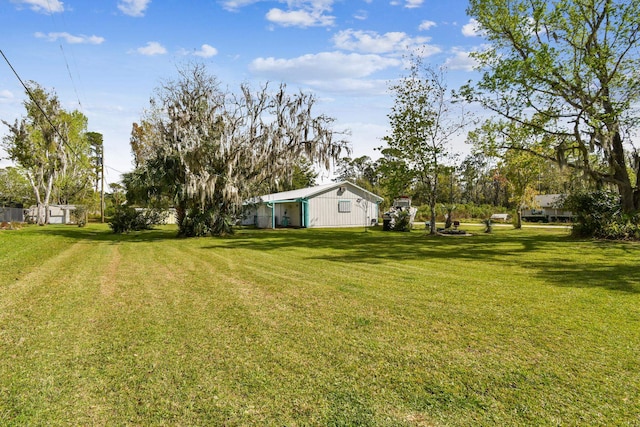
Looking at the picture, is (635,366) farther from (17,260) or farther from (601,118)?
(601,118)

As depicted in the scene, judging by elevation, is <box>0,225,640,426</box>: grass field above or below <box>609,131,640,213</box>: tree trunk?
below

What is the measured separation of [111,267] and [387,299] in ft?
22.0

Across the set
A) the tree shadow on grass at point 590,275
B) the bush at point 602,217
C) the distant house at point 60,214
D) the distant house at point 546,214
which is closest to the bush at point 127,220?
the distant house at point 60,214

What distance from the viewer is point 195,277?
782cm

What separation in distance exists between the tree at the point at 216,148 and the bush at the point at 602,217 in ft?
36.5

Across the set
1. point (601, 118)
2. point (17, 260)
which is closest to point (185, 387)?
point (17, 260)

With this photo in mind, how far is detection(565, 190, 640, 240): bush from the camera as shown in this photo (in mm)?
14578

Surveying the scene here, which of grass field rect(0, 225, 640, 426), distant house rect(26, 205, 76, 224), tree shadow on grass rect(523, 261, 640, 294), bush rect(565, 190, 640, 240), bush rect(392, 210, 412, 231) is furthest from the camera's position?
distant house rect(26, 205, 76, 224)

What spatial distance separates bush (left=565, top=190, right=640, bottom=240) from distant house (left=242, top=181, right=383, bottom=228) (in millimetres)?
15766

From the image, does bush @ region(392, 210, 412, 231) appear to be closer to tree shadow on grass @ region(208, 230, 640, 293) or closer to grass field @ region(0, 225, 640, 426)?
tree shadow on grass @ region(208, 230, 640, 293)

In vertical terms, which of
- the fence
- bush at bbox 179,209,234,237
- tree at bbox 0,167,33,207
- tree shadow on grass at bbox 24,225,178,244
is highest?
tree at bbox 0,167,33,207

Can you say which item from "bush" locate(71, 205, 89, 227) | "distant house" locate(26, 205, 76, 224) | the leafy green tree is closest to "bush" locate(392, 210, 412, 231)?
"bush" locate(71, 205, 89, 227)

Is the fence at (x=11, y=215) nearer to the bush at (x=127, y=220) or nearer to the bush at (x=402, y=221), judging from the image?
the bush at (x=127, y=220)

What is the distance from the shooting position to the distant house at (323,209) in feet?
93.0
